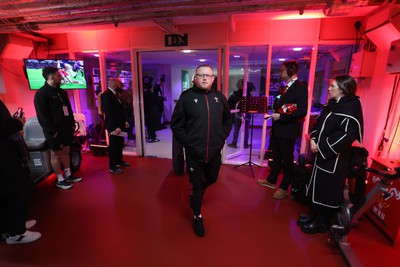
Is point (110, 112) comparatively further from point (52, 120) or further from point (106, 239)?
point (106, 239)

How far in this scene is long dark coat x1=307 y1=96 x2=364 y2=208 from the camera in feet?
5.80

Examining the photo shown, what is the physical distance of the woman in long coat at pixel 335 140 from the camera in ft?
5.81

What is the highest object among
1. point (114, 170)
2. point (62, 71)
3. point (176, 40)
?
point (176, 40)

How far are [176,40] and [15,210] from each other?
3.29 metres

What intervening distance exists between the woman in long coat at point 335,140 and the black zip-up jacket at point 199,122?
955 mm

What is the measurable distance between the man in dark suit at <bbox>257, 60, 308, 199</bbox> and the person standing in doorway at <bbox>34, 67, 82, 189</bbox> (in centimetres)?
282

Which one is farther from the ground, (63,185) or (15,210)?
(15,210)

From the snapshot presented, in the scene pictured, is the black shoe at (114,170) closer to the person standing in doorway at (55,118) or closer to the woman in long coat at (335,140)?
the person standing in doorway at (55,118)

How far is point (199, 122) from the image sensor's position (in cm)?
200

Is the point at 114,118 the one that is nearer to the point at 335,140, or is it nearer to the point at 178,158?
the point at 178,158

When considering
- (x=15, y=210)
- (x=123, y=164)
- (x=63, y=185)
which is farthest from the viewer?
(x=123, y=164)

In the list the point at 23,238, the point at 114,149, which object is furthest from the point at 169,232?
the point at 114,149

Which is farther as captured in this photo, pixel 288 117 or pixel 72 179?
pixel 72 179

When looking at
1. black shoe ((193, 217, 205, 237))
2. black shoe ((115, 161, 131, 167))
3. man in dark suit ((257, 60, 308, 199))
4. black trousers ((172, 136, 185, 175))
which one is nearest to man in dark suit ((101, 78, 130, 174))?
black shoe ((115, 161, 131, 167))
